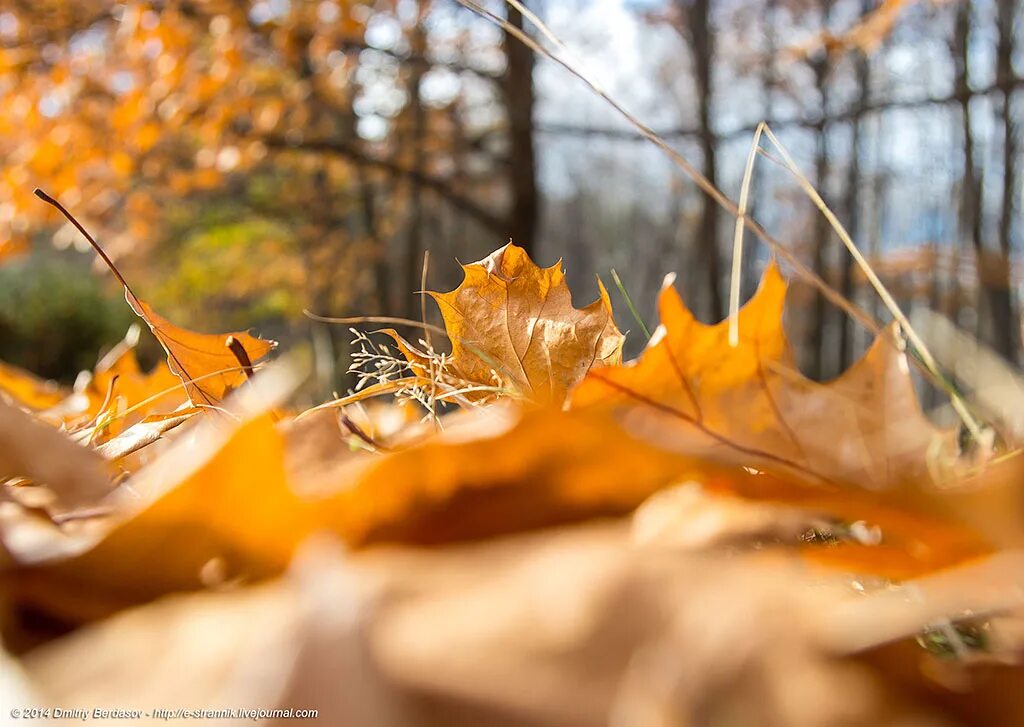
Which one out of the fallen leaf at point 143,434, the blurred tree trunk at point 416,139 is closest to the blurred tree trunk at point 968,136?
the blurred tree trunk at point 416,139

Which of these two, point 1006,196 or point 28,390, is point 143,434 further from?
point 1006,196

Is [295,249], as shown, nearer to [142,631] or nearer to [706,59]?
[706,59]

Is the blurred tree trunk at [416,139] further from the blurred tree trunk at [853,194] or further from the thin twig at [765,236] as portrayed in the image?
the blurred tree trunk at [853,194]

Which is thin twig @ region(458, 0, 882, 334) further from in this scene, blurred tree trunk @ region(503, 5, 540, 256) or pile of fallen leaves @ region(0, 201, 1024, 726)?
blurred tree trunk @ region(503, 5, 540, 256)

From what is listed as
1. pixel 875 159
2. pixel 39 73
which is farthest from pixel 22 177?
pixel 875 159

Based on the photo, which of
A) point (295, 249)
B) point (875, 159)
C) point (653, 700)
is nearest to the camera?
point (653, 700)

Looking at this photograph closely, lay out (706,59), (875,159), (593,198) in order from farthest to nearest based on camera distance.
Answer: (593,198), (875,159), (706,59)
